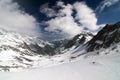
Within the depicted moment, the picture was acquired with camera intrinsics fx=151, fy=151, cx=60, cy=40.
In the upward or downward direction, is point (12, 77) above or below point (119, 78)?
above

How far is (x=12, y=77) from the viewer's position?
10.7 meters

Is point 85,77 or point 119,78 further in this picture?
point 85,77

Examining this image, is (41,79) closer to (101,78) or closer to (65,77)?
(65,77)

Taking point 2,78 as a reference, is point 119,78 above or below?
below

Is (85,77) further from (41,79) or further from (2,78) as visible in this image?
(2,78)

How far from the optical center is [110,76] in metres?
11.0

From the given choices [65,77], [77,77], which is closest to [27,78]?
[65,77]

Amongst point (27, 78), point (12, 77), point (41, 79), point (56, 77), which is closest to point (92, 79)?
point (56, 77)

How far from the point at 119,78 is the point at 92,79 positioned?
1.84 m

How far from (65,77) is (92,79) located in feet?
6.44

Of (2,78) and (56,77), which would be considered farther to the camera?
(56,77)

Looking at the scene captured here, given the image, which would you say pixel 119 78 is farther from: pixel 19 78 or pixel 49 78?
pixel 19 78

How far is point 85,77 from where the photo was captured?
11.2 meters

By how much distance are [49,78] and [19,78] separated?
2123 millimetres
